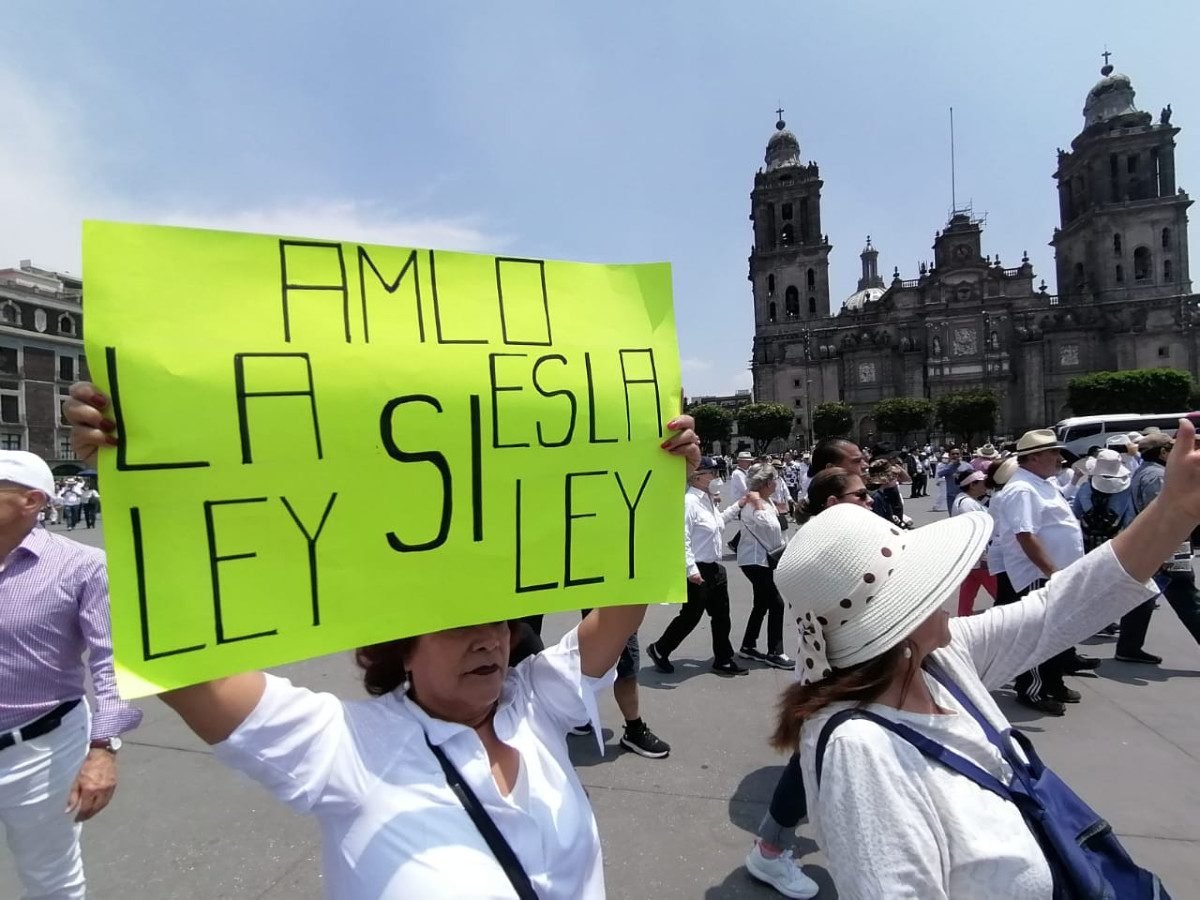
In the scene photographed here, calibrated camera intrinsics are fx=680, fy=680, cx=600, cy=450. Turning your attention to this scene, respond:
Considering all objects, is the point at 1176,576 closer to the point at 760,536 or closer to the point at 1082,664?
the point at 1082,664

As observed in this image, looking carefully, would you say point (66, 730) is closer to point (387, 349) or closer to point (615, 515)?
point (387, 349)

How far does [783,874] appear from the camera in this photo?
280 centimetres

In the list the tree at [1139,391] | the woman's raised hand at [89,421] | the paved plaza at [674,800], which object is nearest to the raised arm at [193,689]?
the woman's raised hand at [89,421]

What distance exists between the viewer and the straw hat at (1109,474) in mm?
6246

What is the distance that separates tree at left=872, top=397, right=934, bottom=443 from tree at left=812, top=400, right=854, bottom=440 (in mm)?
3267

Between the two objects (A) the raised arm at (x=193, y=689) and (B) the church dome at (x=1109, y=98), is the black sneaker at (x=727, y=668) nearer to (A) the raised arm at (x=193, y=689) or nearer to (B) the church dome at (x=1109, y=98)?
(A) the raised arm at (x=193, y=689)

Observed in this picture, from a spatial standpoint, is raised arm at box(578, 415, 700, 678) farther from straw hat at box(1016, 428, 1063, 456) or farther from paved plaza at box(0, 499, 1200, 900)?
straw hat at box(1016, 428, 1063, 456)

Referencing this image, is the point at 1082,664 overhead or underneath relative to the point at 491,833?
underneath

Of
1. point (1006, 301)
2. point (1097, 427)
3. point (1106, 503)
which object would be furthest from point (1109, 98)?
point (1106, 503)

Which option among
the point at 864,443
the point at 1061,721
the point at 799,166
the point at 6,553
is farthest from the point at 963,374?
the point at 6,553

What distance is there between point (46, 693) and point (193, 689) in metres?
1.37

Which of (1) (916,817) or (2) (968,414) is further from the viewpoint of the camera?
(2) (968,414)

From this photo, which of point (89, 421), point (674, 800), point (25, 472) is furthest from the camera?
point (674, 800)

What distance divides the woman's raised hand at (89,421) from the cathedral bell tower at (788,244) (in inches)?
3194
